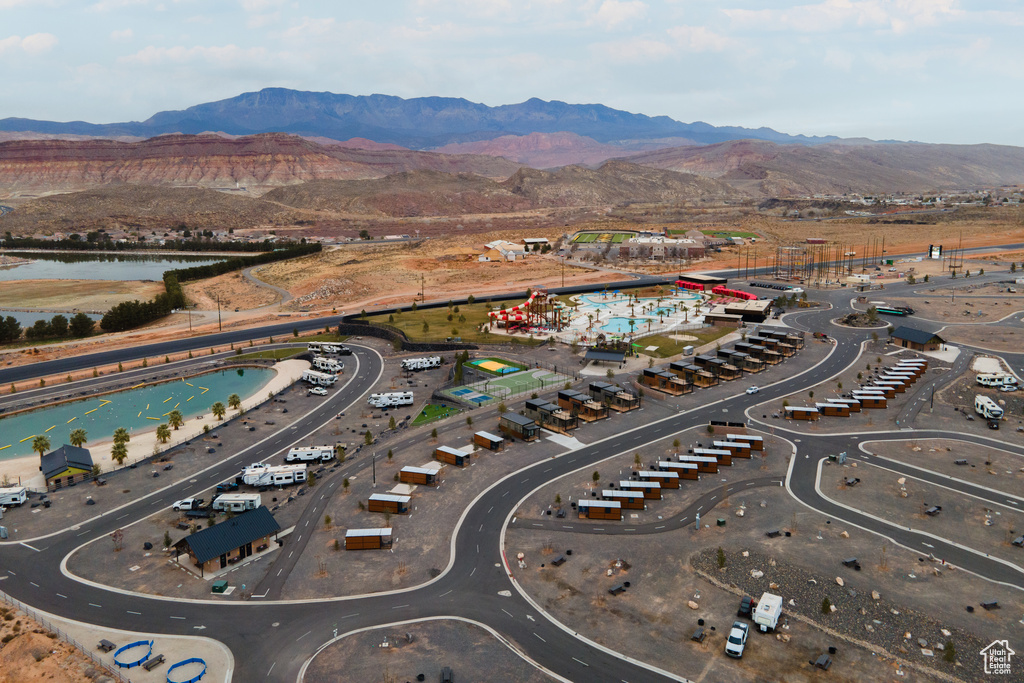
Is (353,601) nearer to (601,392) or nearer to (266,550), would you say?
(266,550)

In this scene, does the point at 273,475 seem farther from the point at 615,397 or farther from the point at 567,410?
the point at 615,397

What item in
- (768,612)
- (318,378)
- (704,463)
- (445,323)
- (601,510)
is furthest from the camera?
(445,323)

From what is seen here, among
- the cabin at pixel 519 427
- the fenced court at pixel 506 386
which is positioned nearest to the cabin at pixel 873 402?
the fenced court at pixel 506 386

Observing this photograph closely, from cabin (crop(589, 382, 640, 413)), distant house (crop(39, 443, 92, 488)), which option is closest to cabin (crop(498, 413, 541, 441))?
cabin (crop(589, 382, 640, 413))

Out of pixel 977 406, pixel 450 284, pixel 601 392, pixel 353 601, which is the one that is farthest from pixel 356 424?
pixel 450 284

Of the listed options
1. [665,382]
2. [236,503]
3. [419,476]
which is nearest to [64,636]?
[236,503]

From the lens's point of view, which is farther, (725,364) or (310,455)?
(725,364)

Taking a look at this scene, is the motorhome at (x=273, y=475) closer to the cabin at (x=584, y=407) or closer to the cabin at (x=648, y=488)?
the cabin at (x=648, y=488)
